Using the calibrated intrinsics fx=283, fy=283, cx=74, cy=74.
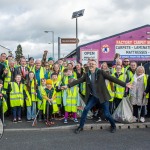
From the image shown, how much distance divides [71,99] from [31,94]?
1328 millimetres

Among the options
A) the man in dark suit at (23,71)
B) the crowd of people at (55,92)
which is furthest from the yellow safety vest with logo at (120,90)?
the man in dark suit at (23,71)

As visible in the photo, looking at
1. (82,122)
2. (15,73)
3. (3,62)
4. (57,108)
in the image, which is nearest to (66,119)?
(57,108)

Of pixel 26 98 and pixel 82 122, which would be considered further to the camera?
pixel 26 98

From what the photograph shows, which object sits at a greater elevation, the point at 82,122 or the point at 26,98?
the point at 26,98

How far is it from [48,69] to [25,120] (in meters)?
2.09

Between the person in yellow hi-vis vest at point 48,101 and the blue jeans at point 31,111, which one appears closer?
the person in yellow hi-vis vest at point 48,101

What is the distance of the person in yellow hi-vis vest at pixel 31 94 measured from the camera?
9.10 meters

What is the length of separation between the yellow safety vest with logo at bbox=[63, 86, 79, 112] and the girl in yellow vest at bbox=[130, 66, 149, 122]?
1.73 m

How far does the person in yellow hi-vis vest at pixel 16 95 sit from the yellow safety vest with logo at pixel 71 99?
1.40 metres

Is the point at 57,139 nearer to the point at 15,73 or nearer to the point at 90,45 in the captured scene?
the point at 15,73

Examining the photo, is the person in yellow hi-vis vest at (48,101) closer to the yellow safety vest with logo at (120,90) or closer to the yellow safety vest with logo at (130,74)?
the yellow safety vest with logo at (120,90)

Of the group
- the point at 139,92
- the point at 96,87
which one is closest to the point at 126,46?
the point at 139,92

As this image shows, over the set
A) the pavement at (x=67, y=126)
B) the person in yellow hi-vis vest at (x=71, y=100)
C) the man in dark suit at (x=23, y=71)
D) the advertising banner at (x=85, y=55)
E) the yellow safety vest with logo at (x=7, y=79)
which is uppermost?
the advertising banner at (x=85, y=55)

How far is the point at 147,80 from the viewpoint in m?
8.70
